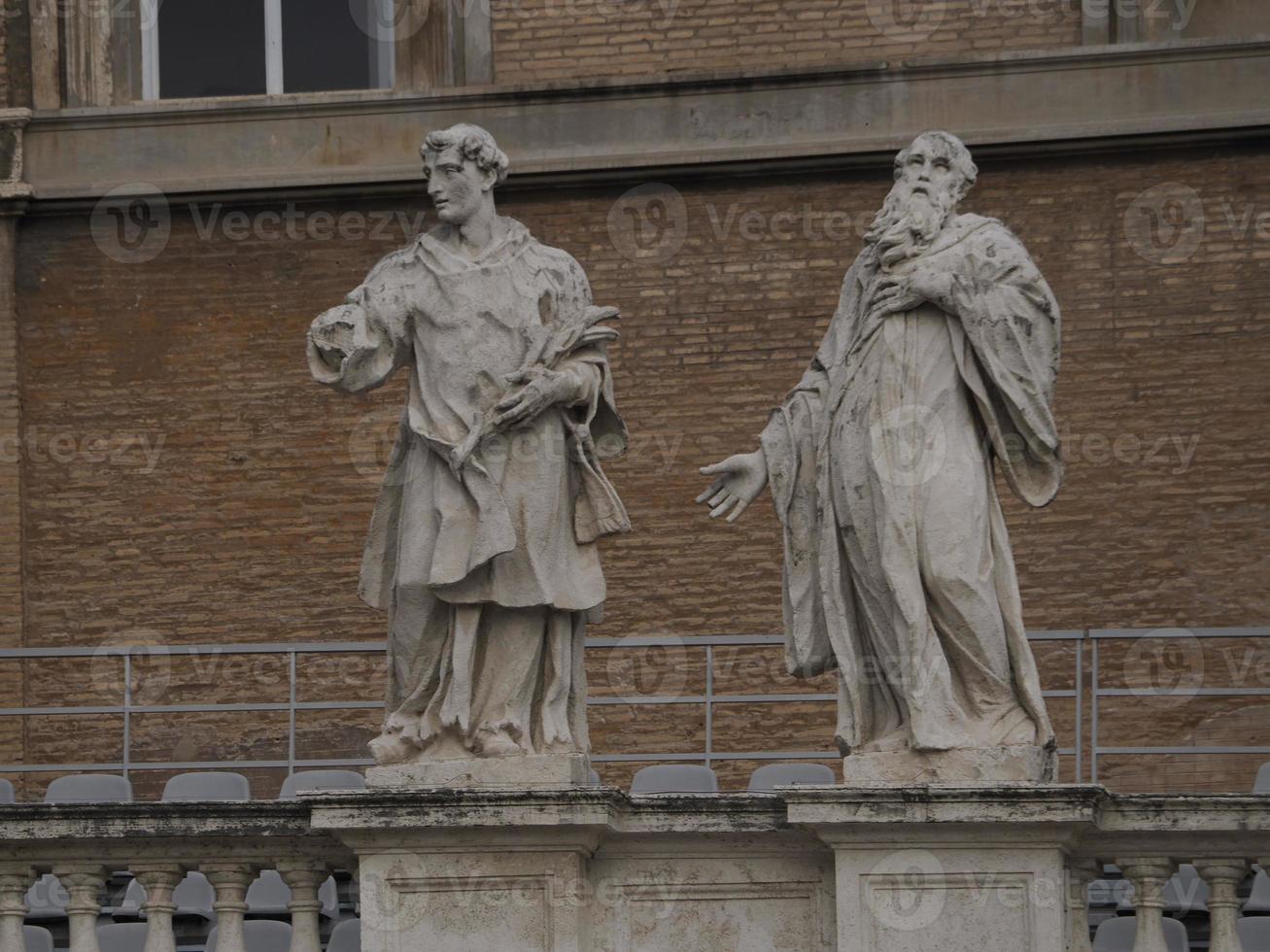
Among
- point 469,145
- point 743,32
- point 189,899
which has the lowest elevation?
point 189,899

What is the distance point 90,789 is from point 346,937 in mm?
4056

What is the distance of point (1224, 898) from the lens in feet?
37.5

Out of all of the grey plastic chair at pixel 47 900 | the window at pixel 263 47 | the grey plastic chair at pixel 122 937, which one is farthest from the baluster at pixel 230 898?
the window at pixel 263 47

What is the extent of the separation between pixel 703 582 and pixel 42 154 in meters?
4.56

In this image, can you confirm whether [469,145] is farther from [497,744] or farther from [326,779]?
[326,779]

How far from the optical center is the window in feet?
68.4

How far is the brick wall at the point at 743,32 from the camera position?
64.7 feet

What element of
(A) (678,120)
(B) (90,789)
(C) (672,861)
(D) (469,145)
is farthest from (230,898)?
(A) (678,120)

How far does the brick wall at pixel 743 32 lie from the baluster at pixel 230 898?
8.76 metres

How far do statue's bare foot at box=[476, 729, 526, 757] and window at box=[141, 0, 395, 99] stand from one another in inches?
373

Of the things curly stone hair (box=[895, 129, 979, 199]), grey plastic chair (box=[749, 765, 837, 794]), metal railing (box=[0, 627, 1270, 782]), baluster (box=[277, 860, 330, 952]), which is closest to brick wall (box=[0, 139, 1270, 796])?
metal railing (box=[0, 627, 1270, 782])

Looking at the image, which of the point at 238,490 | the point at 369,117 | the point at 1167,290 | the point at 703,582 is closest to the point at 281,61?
the point at 369,117

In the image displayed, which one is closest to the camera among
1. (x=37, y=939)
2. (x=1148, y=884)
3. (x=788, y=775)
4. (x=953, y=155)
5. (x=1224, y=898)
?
(x=1224, y=898)

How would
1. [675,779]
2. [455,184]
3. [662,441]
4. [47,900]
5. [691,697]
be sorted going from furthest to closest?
[662,441] → [691,697] → [675,779] → [47,900] → [455,184]
